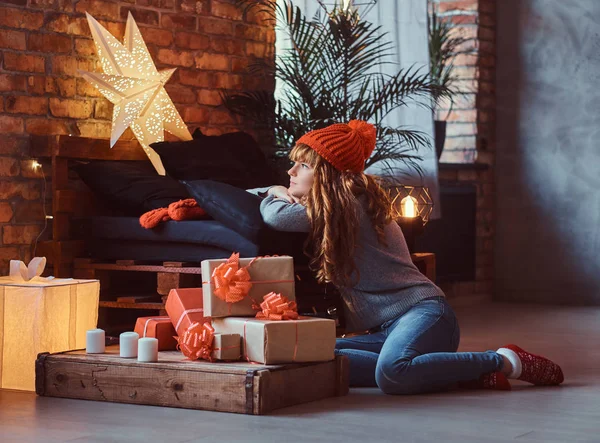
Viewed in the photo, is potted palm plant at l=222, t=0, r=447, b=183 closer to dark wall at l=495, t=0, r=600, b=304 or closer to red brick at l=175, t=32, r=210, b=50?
red brick at l=175, t=32, r=210, b=50

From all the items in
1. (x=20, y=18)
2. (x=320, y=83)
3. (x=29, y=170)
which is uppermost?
(x=20, y=18)

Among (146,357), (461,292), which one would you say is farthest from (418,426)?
(461,292)

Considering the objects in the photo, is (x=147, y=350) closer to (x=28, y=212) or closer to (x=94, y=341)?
(x=94, y=341)

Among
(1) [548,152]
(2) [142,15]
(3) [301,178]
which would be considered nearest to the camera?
(3) [301,178]

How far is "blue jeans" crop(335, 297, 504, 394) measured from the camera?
3393 mm

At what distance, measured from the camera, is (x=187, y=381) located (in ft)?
10.3

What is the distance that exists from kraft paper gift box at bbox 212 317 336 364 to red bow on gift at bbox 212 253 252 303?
79 mm

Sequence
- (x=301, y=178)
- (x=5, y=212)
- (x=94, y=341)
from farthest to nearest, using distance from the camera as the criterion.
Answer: (x=5, y=212) < (x=301, y=178) < (x=94, y=341)

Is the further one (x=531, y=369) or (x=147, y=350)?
(x=531, y=369)

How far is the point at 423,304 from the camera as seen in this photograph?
11.7ft

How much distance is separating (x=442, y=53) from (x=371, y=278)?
A: 3309 mm

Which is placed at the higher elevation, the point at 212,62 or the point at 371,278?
the point at 212,62

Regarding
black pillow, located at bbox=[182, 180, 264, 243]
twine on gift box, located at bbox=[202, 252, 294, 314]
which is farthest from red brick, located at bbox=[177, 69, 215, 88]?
twine on gift box, located at bbox=[202, 252, 294, 314]

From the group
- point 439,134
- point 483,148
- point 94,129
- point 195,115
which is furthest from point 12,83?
point 483,148
